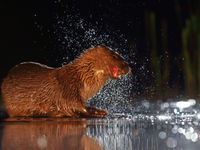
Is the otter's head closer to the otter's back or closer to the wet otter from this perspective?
the wet otter

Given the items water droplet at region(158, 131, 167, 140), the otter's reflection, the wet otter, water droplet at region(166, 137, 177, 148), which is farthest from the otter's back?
water droplet at region(166, 137, 177, 148)

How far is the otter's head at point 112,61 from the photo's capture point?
7.39m

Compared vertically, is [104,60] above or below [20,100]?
above

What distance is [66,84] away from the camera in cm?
742

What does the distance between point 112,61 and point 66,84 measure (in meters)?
0.96

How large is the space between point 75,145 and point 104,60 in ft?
12.9

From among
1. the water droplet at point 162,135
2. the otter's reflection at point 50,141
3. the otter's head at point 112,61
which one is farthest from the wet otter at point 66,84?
the water droplet at point 162,135

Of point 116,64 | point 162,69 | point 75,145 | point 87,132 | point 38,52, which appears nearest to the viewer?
point 75,145

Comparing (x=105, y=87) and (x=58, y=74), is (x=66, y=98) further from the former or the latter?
(x=105, y=87)

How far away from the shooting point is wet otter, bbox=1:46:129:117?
291 inches

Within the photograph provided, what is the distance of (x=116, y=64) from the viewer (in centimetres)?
739

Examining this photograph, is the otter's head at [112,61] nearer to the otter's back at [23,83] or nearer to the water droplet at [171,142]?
the otter's back at [23,83]

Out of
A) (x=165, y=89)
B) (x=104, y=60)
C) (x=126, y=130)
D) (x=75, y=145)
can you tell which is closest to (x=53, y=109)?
(x=104, y=60)

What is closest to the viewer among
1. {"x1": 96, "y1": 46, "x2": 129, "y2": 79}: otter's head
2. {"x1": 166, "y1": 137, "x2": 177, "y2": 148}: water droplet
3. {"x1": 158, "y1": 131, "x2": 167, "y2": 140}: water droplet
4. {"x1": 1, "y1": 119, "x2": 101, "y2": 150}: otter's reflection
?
{"x1": 1, "y1": 119, "x2": 101, "y2": 150}: otter's reflection
